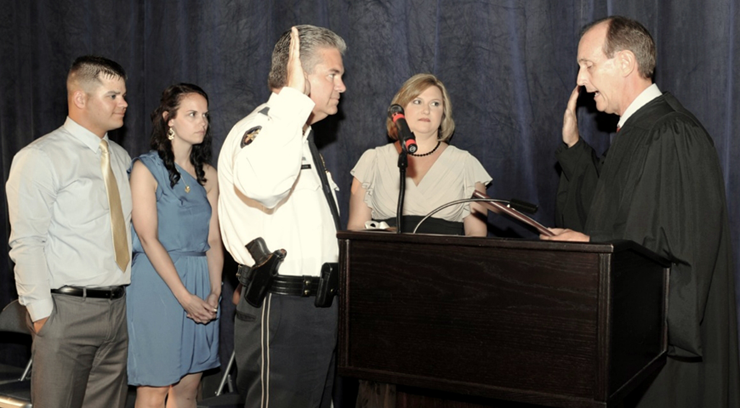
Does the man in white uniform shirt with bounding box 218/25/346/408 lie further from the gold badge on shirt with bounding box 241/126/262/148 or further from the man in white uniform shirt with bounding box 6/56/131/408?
the man in white uniform shirt with bounding box 6/56/131/408

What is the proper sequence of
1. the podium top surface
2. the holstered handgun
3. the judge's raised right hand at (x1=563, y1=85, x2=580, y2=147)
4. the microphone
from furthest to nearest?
the judge's raised right hand at (x1=563, y1=85, x2=580, y2=147) < the holstered handgun < the microphone < the podium top surface

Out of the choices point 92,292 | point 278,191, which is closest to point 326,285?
point 278,191

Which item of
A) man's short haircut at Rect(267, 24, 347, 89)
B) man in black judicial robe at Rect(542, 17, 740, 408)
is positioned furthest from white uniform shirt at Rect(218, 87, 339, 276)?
man in black judicial robe at Rect(542, 17, 740, 408)

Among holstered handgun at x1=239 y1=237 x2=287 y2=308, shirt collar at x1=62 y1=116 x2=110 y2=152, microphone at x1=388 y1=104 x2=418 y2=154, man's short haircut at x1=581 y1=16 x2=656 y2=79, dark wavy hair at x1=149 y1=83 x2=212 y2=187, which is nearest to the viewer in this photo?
microphone at x1=388 y1=104 x2=418 y2=154

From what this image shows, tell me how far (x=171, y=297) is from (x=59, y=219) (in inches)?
22.9

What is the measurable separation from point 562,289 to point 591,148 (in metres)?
1.57

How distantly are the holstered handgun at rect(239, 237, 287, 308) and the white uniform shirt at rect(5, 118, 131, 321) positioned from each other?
1.18 metres

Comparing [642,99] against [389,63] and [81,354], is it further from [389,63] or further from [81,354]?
[81,354]

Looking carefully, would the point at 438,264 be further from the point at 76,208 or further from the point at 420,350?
the point at 76,208

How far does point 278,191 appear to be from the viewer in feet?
6.36

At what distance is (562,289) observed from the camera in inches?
59.1

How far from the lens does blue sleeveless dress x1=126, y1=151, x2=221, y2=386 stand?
3031mm

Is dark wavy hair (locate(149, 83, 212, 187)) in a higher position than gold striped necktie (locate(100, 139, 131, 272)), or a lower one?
higher

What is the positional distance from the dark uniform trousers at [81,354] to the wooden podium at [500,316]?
1.61 metres
